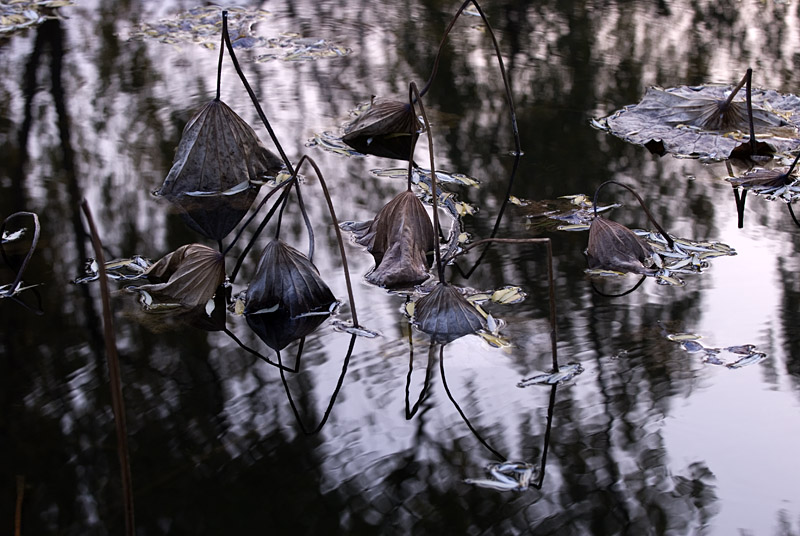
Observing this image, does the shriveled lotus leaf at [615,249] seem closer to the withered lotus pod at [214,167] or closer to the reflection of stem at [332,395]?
the reflection of stem at [332,395]

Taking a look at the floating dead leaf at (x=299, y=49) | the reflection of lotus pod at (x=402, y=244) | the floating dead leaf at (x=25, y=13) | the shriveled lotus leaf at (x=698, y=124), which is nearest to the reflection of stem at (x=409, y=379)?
the reflection of lotus pod at (x=402, y=244)

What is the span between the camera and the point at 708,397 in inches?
64.6

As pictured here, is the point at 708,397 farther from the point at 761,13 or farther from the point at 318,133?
the point at 761,13

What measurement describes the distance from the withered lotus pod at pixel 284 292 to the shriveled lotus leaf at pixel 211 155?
64 cm

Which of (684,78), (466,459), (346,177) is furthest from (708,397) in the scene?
(684,78)

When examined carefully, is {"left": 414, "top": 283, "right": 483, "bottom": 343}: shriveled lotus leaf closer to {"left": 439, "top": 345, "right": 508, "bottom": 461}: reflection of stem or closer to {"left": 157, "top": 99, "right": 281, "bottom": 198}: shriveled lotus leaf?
{"left": 439, "top": 345, "right": 508, "bottom": 461}: reflection of stem

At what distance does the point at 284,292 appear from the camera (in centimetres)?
188

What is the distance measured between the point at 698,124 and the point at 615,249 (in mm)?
1078

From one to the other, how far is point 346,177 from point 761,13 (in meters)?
2.53

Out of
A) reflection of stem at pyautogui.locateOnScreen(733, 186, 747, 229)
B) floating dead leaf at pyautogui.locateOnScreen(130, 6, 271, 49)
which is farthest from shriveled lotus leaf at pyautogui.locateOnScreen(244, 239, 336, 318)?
floating dead leaf at pyautogui.locateOnScreen(130, 6, 271, 49)

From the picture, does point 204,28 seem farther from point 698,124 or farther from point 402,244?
point 402,244

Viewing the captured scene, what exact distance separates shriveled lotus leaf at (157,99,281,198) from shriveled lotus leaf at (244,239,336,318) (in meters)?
0.64

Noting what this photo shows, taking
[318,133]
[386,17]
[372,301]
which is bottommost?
[372,301]

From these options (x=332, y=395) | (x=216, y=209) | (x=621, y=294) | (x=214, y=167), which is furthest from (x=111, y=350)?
(x=214, y=167)
